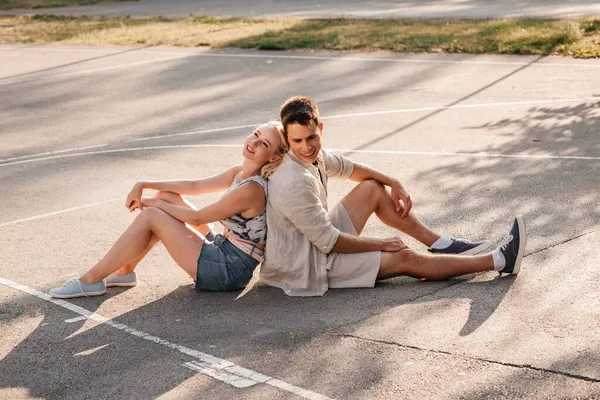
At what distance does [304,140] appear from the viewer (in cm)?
621

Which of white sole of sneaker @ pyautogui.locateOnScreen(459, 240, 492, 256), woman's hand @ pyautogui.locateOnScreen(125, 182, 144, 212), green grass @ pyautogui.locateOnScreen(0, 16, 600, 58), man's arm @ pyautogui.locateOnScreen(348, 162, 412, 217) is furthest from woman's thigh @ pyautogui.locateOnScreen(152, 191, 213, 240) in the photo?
green grass @ pyautogui.locateOnScreen(0, 16, 600, 58)

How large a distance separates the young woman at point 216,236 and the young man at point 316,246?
0.31 ft

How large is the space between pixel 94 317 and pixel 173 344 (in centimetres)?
78

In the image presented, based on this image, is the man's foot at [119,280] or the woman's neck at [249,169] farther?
the man's foot at [119,280]

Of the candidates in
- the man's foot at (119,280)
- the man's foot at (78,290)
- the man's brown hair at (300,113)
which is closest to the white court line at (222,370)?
the man's foot at (78,290)

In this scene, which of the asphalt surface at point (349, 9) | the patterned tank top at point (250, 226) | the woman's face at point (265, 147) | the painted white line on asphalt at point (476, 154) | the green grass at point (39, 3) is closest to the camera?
the woman's face at point (265, 147)

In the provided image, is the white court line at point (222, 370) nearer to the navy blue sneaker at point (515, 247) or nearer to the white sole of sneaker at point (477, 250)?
the navy blue sneaker at point (515, 247)

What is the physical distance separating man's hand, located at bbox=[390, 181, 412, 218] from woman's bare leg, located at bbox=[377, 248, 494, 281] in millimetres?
435

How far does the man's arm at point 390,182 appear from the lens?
6.87 metres

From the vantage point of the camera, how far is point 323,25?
22.6m

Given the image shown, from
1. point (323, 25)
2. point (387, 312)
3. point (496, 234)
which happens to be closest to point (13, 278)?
point (387, 312)

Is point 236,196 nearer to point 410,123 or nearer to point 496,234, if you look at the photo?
point 496,234

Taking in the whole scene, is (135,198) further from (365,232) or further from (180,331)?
(365,232)

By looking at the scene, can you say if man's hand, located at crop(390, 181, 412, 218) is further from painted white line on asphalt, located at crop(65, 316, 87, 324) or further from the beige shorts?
painted white line on asphalt, located at crop(65, 316, 87, 324)
